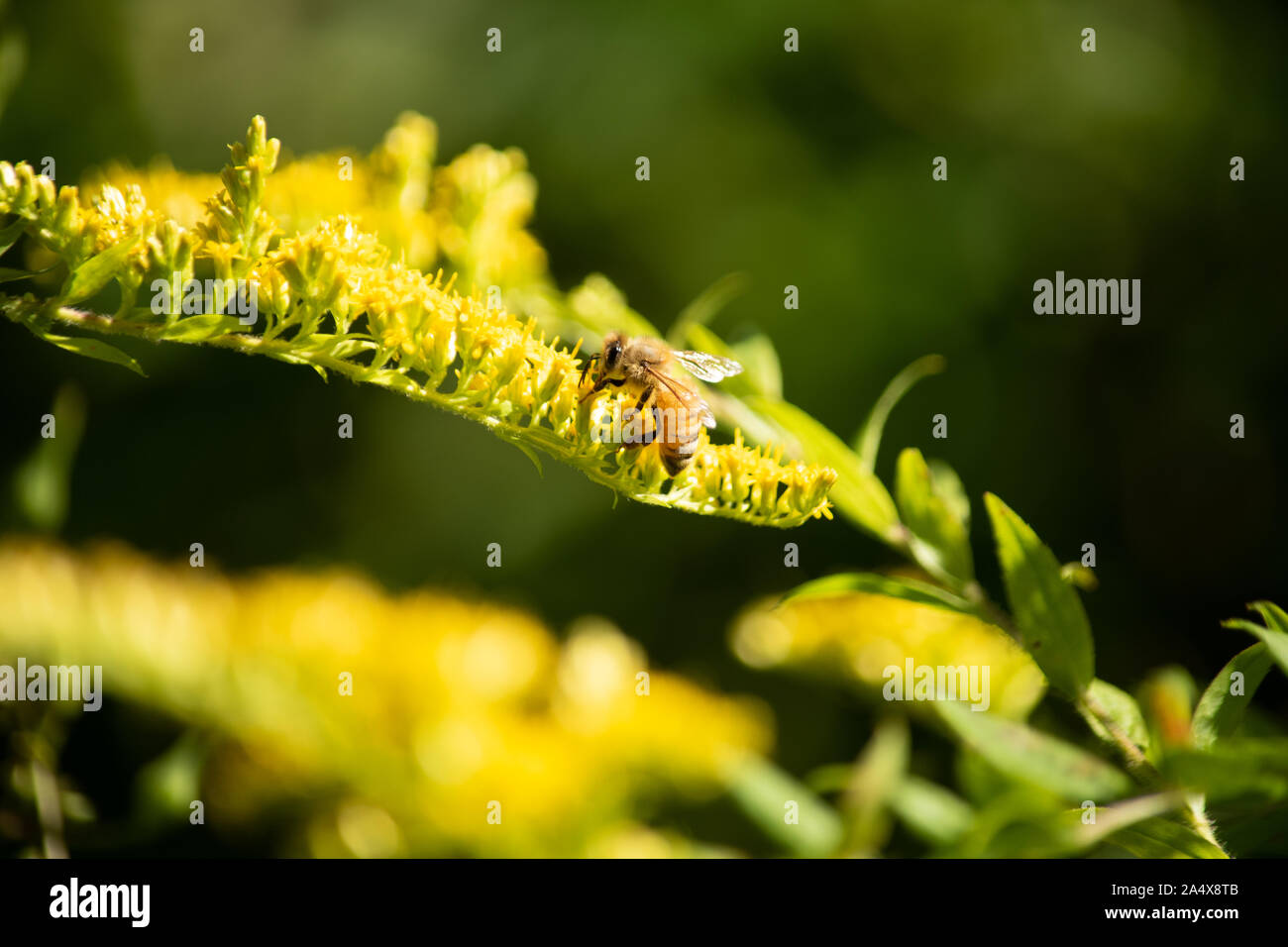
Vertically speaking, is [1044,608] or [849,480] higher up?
[849,480]

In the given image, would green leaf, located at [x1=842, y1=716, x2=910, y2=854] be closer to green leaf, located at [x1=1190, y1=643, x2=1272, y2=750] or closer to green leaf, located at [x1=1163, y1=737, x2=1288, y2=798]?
green leaf, located at [x1=1190, y1=643, x2=1272, y2=750]

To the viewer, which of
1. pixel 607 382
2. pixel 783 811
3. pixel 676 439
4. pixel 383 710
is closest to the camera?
pixel 676 439

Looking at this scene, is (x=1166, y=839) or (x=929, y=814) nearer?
(x=1166, y=839)

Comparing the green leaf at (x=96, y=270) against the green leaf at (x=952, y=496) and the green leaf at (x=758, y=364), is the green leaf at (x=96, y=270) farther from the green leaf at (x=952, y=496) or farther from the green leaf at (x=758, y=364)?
the green leaf at (x=952, y=496)

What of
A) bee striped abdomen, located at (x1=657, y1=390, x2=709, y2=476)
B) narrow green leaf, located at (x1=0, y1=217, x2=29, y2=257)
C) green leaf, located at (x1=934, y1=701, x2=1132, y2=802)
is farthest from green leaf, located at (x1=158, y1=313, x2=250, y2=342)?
green leaf, located at (x1=934, y1=701, x2=1132, y2=802)

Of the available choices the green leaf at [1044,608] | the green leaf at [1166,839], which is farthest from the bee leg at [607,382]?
the green leaf at [1166,839]

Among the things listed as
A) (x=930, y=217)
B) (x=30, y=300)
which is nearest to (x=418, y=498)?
(x=930, y=217)

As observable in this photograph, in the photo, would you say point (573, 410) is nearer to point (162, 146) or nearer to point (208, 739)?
point (208, 739)

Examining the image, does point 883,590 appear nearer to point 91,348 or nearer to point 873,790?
point 873,790

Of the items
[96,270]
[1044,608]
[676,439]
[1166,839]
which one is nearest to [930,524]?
Result: [1044,608]
